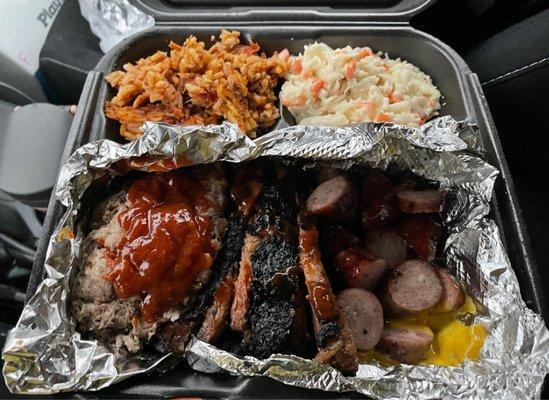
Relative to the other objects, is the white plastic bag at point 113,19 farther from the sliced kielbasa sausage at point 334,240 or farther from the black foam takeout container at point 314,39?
the sliced kielbasa sausage at point 334,240

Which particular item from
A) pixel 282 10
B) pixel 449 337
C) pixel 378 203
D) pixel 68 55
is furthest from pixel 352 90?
pixel 68 55

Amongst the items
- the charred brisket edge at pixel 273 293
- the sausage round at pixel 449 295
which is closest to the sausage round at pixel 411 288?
the sausage round at pixel 449 295

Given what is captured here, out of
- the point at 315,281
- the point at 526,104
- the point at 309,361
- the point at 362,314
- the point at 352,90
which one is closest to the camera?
the point at 309,361

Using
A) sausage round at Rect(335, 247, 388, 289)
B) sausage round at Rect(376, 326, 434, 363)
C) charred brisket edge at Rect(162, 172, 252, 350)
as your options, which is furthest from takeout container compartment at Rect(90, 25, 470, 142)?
sausage round at Rect(376, 326, 434, 363)

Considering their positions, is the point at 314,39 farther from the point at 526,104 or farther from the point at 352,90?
the point at 526,104

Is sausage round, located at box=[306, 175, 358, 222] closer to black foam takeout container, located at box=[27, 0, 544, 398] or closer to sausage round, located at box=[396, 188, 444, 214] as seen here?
sausage round, located at box=[396, 188, 444, 214]

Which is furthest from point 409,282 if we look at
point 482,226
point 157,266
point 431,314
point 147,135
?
point 147,135

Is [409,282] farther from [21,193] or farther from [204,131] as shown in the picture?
[21,193]

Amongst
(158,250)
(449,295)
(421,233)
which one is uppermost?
(158,250)
